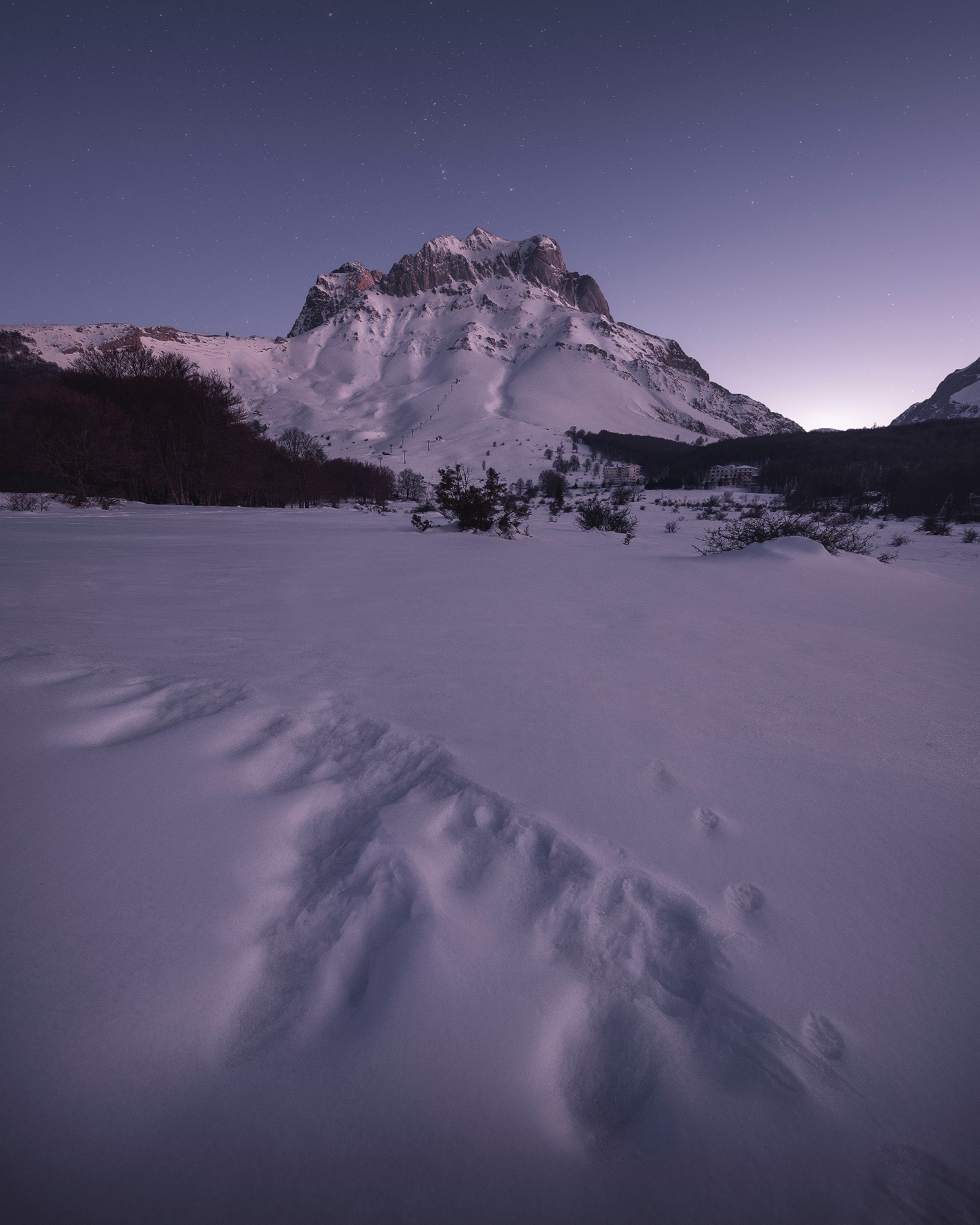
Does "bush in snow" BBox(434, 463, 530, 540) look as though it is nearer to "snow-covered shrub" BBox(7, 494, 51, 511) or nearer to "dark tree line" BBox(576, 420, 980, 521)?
"snow-covered shrub" BBox(7, 494, 51, 511)

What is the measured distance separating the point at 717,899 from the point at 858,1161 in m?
0.40

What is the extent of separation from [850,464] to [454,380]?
136874mm

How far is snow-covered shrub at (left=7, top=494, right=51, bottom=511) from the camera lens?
13.6 m

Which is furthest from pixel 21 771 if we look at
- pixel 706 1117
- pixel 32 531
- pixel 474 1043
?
pixel 32 531

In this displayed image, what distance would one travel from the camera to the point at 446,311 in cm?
19750

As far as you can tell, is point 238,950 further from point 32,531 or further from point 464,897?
point 32,531

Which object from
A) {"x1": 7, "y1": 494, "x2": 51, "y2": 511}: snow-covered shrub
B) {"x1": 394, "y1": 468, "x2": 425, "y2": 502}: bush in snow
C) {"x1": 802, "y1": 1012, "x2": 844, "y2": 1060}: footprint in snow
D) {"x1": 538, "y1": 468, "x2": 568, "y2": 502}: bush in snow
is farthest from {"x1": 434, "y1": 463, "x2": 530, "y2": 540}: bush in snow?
{"x1": 394, "y1": 468, "x2": 425, "y2": 502}: bush in snow

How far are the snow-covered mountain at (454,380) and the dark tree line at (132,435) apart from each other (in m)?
75.2

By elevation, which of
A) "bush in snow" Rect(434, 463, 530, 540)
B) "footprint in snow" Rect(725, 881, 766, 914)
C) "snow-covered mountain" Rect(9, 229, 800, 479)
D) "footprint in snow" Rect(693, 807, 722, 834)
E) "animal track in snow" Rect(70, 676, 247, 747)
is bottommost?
"footprint in snow" Rect(725, 881, 766, 914)

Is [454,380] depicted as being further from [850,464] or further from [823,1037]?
[823,1037]

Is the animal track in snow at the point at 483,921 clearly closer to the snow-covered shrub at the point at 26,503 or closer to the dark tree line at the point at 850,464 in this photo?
the snow-covered shrub at the point at 26,503

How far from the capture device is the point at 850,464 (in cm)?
4731

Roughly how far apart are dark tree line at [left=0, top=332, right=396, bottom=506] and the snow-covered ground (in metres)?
18.9

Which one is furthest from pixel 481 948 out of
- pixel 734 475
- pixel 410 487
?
pixel 410 487
